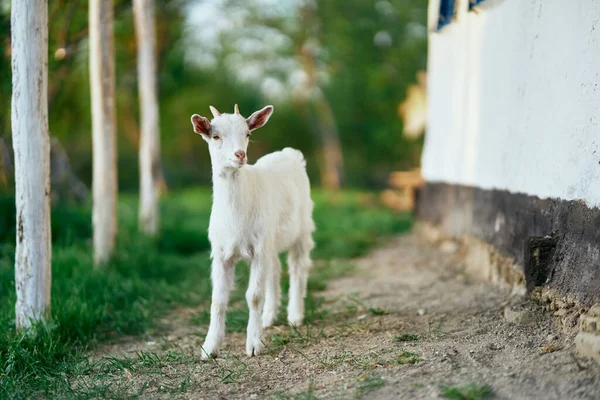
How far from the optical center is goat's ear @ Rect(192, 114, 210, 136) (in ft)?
15.7

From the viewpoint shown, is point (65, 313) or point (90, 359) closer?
point (90, 359)

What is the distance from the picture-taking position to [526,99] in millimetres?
5855

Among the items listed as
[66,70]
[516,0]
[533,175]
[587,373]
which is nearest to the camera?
[587,373]

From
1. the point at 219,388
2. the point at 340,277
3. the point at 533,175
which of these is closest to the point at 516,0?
the point at 533,175

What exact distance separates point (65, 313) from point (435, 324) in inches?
123

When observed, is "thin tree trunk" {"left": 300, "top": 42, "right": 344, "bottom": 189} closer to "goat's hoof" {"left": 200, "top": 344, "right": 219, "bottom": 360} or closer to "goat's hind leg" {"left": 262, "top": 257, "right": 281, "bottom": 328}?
"goat's hind leg" {"left": 262, "top": 257, "right": 281, "bottom": 328}

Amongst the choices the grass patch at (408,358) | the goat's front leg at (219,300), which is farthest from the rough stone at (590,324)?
the goat's front leg at (219,300)

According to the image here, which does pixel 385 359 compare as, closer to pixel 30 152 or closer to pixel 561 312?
pixel 561 312

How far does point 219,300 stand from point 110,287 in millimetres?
2242

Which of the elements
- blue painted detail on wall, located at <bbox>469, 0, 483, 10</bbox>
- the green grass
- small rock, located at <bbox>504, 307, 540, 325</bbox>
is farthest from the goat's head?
blue painted detail on wall, located at <bbox>469, 0, 483, 10</bbox>

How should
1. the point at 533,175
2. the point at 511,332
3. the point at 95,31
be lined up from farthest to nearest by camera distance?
the point at 95,31 → the point at 533,175 → the point at 511,332

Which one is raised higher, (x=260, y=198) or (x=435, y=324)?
(x=260, y=198)

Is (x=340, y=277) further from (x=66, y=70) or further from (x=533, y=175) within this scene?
(x=66, y=70)

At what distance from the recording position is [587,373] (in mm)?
3828
